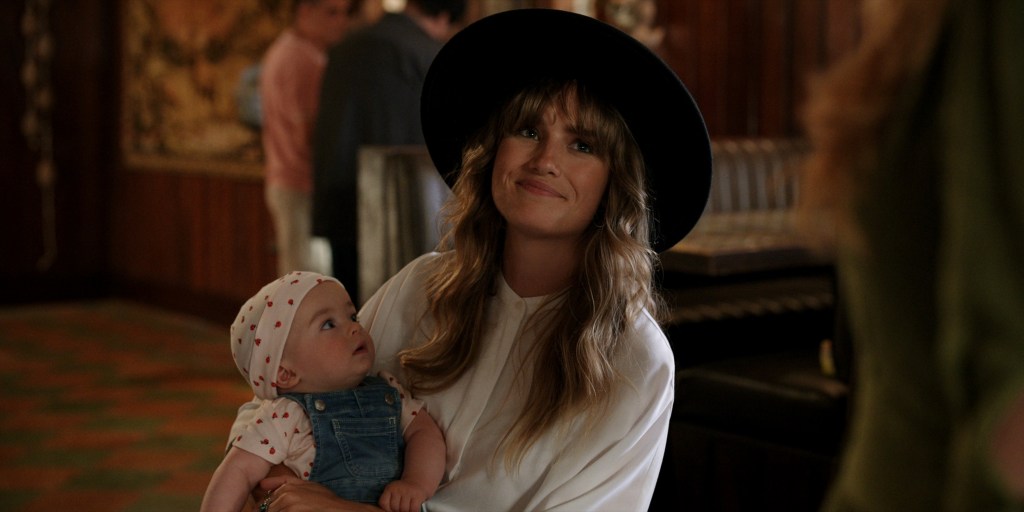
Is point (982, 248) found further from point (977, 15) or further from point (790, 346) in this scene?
point (790, 346)

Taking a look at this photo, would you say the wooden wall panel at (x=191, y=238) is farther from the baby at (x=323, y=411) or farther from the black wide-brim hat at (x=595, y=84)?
the baby at (x=323, y=411)

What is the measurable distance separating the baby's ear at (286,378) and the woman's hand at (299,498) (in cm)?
16

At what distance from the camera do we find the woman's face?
1.98 m

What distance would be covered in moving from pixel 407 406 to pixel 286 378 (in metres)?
0.21

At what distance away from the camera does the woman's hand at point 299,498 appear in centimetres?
179

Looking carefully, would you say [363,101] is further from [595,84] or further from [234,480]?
[234,480]

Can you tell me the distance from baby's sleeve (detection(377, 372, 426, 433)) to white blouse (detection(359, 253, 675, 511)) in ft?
0.08

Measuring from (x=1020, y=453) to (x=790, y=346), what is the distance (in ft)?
13.0

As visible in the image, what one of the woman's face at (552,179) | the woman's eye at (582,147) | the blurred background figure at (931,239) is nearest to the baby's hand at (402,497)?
the woman's face at (552,179)

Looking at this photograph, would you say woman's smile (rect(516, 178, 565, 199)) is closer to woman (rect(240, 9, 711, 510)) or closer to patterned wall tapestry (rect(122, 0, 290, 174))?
woman (rect(240, 9, 711, 510))

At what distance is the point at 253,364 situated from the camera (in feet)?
6.46

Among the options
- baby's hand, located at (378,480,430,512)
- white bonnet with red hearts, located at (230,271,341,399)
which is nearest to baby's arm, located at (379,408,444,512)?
baby's hand, located at (378,480,430,512)

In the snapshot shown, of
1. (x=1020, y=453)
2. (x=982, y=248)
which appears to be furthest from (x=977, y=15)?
(x=1020, y=453)

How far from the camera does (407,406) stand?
6.62 ft
